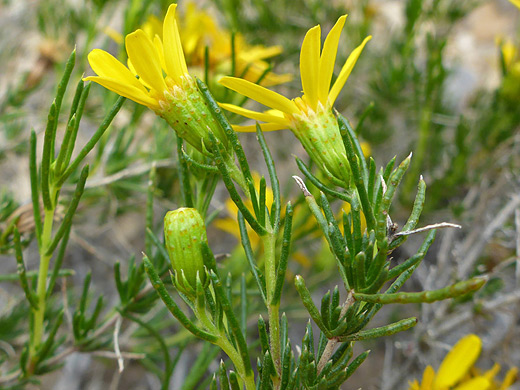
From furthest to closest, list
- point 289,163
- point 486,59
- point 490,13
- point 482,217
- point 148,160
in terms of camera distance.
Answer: point 490,13, point 486,59, point 289,163, point 482,217, point 148,160

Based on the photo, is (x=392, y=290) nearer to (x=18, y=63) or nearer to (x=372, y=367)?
(x=372, y=367)

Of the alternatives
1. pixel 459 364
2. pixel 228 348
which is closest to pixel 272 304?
pixel 228 348

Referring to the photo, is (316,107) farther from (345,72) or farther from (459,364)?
(459,364)

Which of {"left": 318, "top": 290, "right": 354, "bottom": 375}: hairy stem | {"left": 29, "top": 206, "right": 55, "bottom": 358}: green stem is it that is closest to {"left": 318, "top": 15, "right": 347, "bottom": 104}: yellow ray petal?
{"left": 318, "top": 290, "right": 354, "bottom": 375}: hairy stem

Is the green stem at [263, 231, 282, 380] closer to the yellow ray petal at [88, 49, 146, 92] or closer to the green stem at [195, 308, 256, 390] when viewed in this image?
the green stem at [195, 308, 256, 390]

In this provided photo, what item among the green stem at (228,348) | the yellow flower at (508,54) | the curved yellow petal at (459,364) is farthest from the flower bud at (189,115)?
the yellow flower at (508,54)

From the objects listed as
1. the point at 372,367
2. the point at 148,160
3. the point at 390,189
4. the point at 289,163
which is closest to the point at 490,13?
the point at 289,163
